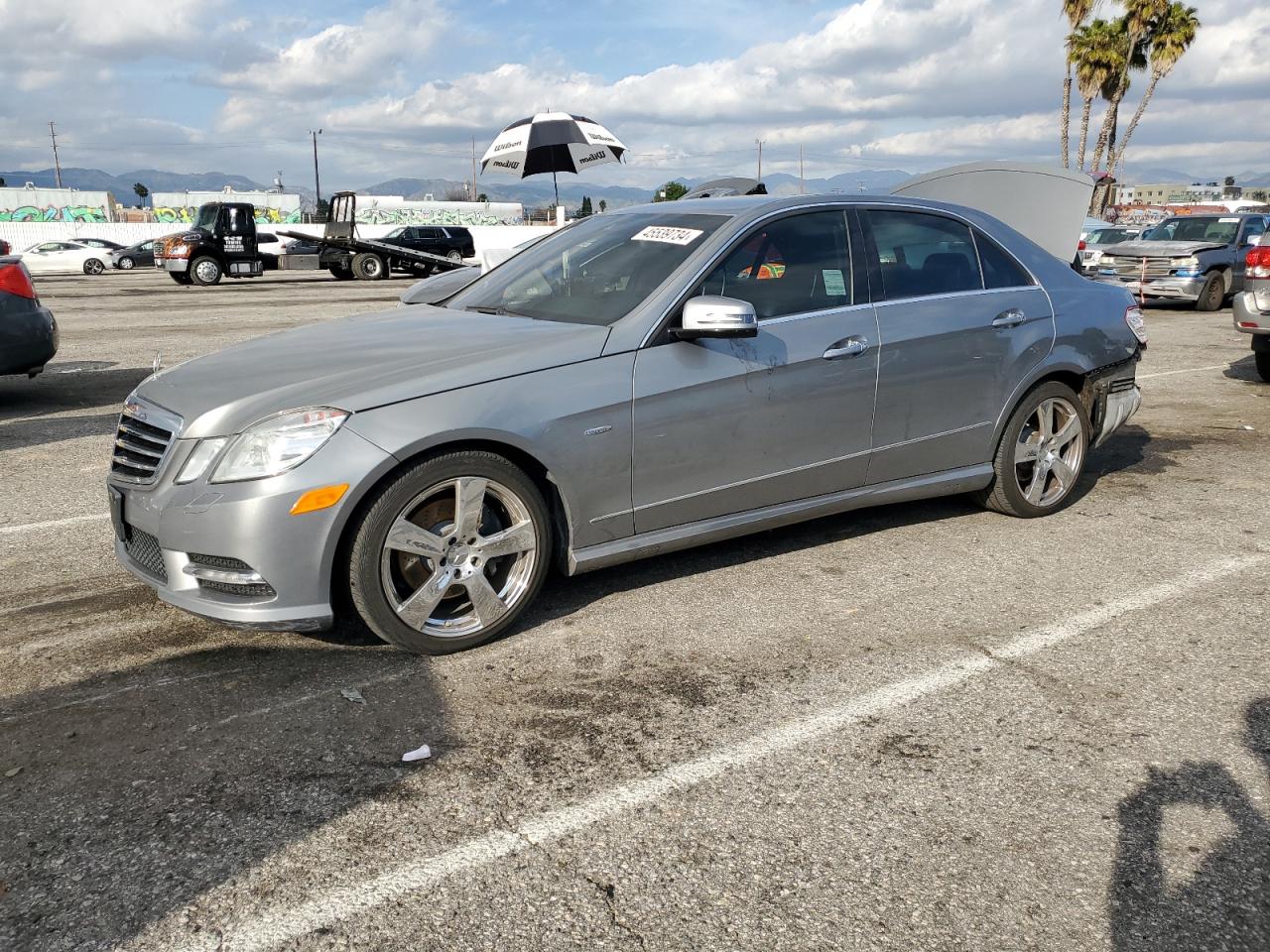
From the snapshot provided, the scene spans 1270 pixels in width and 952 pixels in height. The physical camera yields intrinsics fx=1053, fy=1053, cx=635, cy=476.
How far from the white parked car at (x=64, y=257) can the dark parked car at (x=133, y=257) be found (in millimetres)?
343

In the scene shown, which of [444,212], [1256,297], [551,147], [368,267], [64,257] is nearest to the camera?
[1256,297]

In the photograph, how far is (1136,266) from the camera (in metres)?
19.1

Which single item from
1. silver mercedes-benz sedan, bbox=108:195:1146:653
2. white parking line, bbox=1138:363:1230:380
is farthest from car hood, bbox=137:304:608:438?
white parking line, bbox=1138:363:1230:380

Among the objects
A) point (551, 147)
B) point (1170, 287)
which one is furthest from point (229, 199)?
point (1170, 287)

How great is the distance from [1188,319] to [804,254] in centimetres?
1488

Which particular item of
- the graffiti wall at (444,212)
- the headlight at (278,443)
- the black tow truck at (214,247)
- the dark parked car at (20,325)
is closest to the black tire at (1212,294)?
the dark parked car at (20,325)

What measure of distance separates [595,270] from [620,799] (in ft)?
8.18

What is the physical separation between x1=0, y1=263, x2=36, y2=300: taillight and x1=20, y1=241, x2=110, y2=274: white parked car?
34.0m

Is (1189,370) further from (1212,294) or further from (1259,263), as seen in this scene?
(1212,294)

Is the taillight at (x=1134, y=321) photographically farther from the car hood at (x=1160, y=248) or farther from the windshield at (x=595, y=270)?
the car hood at (x=1160, y=248)

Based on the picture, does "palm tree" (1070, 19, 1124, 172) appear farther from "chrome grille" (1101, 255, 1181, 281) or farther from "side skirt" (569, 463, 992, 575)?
"side skirt" (569, 463, 992, 575)

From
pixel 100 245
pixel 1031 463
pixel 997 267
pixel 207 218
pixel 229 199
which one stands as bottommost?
pixel 1031 463

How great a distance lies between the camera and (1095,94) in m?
43.7

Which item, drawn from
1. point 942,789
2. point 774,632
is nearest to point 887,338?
point 774,632
